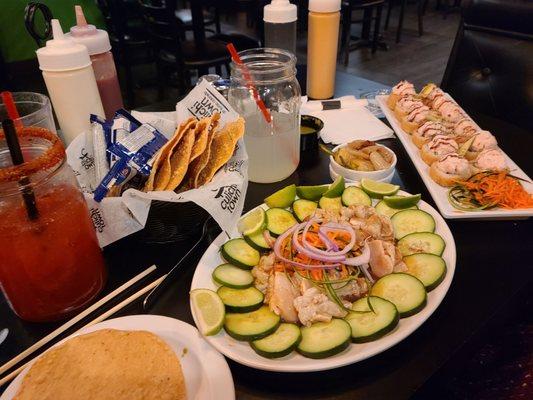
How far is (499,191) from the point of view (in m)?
1.18

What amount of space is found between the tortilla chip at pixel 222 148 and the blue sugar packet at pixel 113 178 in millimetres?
183

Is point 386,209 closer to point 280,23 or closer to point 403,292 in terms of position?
point 403,292

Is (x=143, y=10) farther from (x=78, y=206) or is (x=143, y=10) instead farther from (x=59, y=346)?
(x=59, y=346)

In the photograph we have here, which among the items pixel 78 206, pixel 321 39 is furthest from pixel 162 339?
pixel 321 39

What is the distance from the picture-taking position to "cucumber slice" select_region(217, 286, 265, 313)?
84 centimetres

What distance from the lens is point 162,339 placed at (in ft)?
2.62

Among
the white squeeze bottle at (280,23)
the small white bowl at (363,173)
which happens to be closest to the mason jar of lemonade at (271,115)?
the small white bowl at (363,173)

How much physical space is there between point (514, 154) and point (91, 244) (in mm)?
1461

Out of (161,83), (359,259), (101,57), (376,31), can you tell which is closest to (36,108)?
(101,57)

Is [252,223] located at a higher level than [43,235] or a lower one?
lower

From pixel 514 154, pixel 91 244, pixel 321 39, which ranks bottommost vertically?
pixel 514 154

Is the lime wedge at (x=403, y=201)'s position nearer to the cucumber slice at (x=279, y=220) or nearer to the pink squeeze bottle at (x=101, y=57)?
the cucumber slice at (x=279, y=220)

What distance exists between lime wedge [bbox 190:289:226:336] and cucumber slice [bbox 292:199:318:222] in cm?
36

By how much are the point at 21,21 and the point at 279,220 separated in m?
4.34
